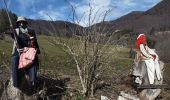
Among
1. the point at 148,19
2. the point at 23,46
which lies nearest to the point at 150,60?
the point at 23,46

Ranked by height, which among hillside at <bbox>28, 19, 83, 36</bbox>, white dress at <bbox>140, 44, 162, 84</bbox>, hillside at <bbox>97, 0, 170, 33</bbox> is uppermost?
hillside at <bbox>97, 0, 170, 33</bbox>

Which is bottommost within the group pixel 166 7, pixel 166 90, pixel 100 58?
pixel 166 90

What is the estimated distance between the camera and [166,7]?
172m

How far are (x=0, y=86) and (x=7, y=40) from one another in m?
21.0

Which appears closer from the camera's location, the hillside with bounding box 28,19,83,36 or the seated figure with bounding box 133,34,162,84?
the hillside with bounding box 28,19,83,36

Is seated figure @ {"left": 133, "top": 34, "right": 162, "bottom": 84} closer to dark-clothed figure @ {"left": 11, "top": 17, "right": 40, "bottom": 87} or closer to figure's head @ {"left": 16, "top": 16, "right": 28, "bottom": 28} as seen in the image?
dark-clothed figure @ {"left": 11, "top": 17, "right": 40, "bottom": 87}

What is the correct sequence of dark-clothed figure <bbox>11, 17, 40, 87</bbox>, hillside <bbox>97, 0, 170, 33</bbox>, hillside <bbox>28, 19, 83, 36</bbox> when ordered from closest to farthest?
dark-clothed figure <bbox>11, 17, 40, 87</bbox>, hillside <bbox>28, 19, 83, 36</bbox>, hillside <bbox>97, 0, 170, 33</bbox>

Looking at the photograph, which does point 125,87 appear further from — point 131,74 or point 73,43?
point 73,43

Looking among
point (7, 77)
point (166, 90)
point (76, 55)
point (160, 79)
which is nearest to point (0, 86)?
point (7, 77)

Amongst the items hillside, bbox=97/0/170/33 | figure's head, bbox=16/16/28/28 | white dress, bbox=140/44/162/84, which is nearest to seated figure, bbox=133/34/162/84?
white dress, bbox=140/44/162/84

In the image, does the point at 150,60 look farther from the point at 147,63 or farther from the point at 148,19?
the point at 148,19

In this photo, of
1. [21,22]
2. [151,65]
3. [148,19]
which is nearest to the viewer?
[21,22]

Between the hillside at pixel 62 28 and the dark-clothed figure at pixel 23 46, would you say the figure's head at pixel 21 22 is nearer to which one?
the dark-clothed figure at pixel 23 46

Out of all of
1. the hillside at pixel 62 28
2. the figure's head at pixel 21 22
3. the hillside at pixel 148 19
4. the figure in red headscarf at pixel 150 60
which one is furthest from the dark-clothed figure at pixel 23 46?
the hillside at pixel 148 19
